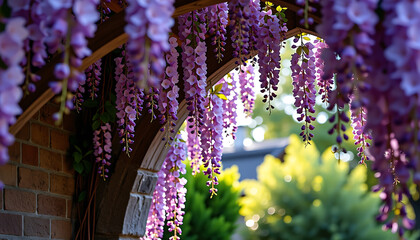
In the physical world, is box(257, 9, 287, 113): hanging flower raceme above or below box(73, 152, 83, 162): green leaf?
above

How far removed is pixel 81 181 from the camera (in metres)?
2.22

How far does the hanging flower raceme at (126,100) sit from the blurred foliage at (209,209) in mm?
2016

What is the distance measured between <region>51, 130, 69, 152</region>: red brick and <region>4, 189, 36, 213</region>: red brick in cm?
25

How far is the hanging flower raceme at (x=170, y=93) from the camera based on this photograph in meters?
1.99

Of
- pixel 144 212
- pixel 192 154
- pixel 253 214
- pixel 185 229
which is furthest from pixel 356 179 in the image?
pixel 144 212

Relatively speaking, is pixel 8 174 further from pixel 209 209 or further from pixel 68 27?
pixel 209 209

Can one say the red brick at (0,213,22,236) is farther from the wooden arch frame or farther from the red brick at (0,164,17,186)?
the wooden arch frame

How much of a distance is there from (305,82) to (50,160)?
111 cm

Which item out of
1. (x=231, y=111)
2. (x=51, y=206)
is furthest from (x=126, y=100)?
(x=231, y=111)

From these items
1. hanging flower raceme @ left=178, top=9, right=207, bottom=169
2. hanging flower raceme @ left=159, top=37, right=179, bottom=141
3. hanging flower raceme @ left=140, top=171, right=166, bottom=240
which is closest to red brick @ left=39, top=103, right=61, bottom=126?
hanging flower raceme @ left=159, top=37, right=179, bottom=141

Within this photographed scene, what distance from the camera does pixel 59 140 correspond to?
2.15 metres

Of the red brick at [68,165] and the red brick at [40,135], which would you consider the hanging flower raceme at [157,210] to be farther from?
the red brick at [40,135]

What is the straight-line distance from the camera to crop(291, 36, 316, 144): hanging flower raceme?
2094mm

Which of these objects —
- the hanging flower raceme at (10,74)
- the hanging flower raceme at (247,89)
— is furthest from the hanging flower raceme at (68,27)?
the hanging flower raceme at (247,89)
